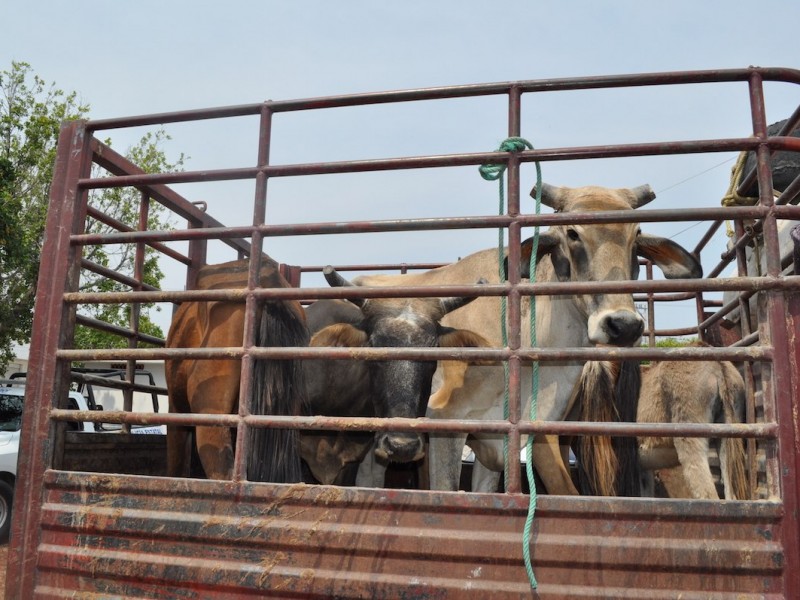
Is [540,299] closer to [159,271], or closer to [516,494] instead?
[516,494]

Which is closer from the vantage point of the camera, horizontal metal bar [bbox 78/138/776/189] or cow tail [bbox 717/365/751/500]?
horizontal metal bar [bbox 78/138/776/189]

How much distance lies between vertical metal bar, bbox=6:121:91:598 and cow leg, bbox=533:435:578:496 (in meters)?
3.02

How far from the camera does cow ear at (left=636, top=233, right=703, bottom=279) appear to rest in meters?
4.58

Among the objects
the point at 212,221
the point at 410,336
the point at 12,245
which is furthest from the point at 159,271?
the point at 410,336

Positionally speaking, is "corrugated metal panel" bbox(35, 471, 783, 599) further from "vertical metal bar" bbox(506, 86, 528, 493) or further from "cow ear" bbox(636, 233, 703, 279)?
"cow ear" bbox(636, 233, 703, 279)

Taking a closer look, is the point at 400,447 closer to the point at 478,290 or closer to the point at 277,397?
the point at 277,397

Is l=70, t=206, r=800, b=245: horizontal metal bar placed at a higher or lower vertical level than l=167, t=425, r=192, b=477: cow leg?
higher

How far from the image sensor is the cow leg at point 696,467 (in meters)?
5.96

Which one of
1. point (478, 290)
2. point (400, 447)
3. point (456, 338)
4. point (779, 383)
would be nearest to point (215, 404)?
point (400, 447)

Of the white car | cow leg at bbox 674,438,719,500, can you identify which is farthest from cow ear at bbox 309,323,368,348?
the white car

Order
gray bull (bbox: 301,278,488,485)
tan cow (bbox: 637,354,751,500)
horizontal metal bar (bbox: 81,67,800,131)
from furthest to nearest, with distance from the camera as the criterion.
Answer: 1. tan cow (bbox: 637,354,751,500)
2. gray bull (bbox: 301,278,488,485)
3. horizontal metal bar (bbox: 81,67,800,131)

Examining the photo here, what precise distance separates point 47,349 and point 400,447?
1.85 metres

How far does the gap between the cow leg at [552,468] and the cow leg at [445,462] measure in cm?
62

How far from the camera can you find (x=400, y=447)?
394 cm
